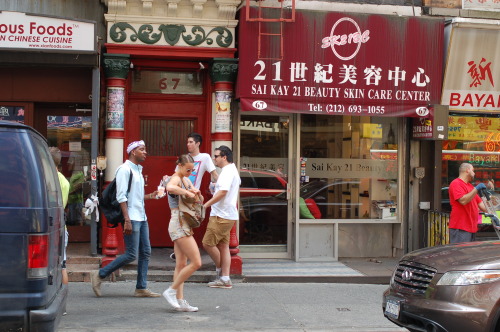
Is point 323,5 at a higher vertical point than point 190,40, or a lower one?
higher

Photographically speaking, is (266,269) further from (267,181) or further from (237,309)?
(237,309)

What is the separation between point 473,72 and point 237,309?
5817 millimetres

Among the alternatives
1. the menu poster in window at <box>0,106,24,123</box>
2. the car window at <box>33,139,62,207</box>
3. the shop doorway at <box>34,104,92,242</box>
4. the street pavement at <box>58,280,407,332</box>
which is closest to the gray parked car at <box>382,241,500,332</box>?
the street pavement at <box>58,280,407,332</box>

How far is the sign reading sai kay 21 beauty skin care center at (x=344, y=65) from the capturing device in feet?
32.7

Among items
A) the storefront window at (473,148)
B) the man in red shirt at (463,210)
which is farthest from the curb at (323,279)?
the storefront window at (473,148)

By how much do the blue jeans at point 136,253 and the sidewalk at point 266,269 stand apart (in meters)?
1.06

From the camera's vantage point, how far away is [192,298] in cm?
825

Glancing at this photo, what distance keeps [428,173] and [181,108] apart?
431cm

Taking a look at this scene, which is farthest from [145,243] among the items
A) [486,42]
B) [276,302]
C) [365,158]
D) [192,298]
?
[486,42]

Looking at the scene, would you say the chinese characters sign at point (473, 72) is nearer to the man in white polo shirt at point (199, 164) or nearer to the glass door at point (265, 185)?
the glass door at point (265, 185)

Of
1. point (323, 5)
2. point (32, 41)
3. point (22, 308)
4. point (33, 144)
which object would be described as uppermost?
point (323, 5)

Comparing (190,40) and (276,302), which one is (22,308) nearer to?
(276,302)

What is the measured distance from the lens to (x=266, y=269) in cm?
1002

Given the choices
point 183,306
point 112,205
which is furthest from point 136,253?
point 183,306
